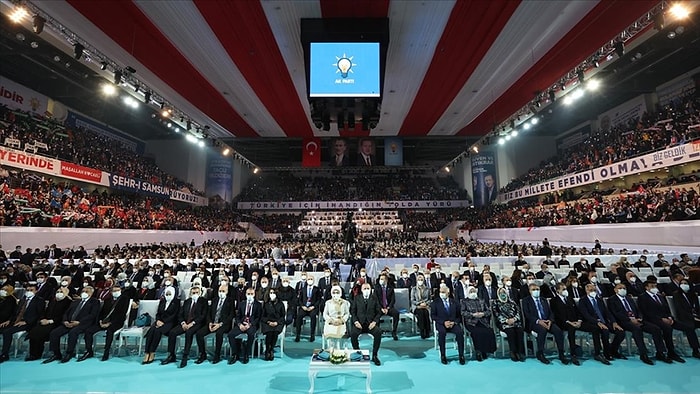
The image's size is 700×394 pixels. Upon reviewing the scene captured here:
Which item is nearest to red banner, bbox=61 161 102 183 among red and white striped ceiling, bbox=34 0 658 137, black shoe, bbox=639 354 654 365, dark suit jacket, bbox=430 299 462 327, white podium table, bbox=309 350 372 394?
red and white striped ceiling, bbox=34 0 658 137

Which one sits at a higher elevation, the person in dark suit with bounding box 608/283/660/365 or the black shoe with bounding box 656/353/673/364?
the person in dark suit with bounding box 608/283/660/365

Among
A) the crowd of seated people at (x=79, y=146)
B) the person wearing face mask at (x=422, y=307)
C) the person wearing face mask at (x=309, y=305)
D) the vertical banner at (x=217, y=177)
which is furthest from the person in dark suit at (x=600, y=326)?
the vertical banner at (x=217, y=177)

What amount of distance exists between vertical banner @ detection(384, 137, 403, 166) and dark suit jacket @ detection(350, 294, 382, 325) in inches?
483

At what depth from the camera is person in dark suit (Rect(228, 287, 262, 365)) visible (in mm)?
5086

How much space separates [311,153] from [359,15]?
1030 cm

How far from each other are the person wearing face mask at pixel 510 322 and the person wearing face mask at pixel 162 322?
5325 mm

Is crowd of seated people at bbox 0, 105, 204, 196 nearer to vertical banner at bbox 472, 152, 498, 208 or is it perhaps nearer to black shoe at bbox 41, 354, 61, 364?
black shoe at bbox 41, 354, 61, 364

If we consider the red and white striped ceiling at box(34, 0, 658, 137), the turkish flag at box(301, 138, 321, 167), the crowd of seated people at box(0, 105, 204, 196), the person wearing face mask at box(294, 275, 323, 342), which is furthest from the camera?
the turkish flag at box(301, 138, 321, 167)

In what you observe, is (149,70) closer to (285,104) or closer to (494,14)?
(285,104)

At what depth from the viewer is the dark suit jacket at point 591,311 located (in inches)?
202

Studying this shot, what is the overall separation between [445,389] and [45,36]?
14.2 m

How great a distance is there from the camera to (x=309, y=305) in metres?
6.59

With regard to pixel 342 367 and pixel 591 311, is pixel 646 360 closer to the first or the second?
pixel 591 311

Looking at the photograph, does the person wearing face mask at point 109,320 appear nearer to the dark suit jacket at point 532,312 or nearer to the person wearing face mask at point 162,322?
the person wearing face mask at point 162,322
